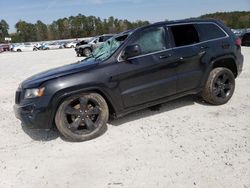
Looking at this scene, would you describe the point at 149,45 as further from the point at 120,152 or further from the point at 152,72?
the point at 120,152

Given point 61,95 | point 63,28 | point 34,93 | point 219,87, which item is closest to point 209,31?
point 219,87

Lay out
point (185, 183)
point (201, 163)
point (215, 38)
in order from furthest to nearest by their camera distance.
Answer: point (215, 38) < point (201, 163) < point (185, 183)

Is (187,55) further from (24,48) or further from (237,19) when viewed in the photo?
(237,19)

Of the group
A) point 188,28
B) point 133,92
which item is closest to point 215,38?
point 188,28

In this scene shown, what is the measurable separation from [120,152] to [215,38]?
127 inches

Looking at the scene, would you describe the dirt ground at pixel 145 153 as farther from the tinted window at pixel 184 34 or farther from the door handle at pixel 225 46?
the tinted window at pixel 184 34

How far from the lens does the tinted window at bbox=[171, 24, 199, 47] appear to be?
5944 millimetres

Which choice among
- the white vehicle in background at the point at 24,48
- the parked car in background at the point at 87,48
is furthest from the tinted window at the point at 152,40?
the white vehicle in background at the point at 24,48

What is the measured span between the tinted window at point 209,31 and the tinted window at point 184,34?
0.49 ft

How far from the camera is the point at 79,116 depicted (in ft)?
16.7

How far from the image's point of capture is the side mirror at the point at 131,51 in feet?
17.0

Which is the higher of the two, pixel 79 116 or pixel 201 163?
pixel 79 116

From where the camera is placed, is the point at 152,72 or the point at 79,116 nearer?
the point at 79,116

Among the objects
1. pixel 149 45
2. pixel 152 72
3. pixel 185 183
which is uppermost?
pixel 149 45
